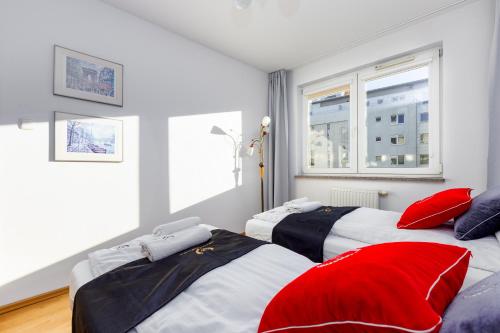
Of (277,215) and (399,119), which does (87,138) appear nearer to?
(277,215)

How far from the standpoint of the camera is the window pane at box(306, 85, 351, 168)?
340 cm

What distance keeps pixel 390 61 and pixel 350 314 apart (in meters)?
3.27

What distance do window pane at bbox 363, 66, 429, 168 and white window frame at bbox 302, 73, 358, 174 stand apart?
0.15 m

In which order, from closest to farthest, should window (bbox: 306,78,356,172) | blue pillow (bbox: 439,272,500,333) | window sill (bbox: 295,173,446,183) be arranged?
blue pillow (bbox: 439,272,500,333) → window sill (bbox: 295,173,446,183) → window (bbox: 306,78,356,172)

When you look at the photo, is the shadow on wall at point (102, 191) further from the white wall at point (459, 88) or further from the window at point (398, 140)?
the white wall at point (459, 88)

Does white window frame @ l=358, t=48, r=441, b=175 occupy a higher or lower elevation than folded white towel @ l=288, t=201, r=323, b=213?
higher

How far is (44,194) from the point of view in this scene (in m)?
1.95

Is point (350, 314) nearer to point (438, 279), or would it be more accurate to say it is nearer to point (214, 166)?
point (438, 279)

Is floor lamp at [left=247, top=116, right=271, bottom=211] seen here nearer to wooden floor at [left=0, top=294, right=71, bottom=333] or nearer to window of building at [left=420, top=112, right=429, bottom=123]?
window of building at [left=420, top=112, right=429, bottom=123]

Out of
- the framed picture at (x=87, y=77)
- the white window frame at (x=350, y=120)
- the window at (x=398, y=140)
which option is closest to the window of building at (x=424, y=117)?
the window at (x=398, y=140)

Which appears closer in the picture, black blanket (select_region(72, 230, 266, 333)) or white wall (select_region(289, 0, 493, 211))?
black blanket (select_region(72, 230, 266, 333))

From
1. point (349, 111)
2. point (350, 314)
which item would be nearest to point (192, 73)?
point (349, 111)

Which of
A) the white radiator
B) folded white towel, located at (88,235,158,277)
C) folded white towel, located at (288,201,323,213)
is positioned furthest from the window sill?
folded white towel, located at (88,235,158,277)

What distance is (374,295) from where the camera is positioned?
507 millimetres
